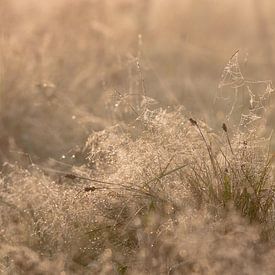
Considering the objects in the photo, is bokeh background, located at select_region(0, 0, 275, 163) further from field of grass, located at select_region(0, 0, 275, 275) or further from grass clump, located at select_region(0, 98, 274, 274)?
grass clump, located at select_region(0, 98, 274, 274)

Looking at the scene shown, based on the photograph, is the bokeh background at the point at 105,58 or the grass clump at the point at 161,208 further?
the bokeh background at the point at 105,58

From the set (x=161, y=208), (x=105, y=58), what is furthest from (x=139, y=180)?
(x=105, y=58)

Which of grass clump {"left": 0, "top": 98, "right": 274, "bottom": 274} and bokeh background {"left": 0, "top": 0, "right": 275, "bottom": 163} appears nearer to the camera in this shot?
grass clump {"left": 0, "top": 98, "right": 274, "bottom": 274}

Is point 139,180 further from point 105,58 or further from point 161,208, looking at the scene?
point 105,58

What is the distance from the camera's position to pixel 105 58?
4094mm

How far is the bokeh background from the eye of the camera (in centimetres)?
344

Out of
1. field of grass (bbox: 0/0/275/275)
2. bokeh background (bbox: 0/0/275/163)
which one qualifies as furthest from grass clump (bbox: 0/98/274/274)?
bokeh background (bbox: 0/0/275/163)

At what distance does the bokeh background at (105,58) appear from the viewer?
344cm

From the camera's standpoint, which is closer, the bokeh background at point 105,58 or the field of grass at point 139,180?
the field of grass at point 139,180

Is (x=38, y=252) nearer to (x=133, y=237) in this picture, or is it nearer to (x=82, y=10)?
(x=133, y=237)

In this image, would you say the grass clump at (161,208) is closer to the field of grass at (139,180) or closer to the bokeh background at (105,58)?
the field of grass at (139,180)

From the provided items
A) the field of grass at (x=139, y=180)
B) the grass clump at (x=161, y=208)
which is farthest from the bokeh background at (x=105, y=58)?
the grass clump at (x=161, y=208)

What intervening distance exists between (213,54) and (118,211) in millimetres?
2011

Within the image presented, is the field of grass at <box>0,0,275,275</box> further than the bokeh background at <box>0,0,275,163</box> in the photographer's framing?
No
